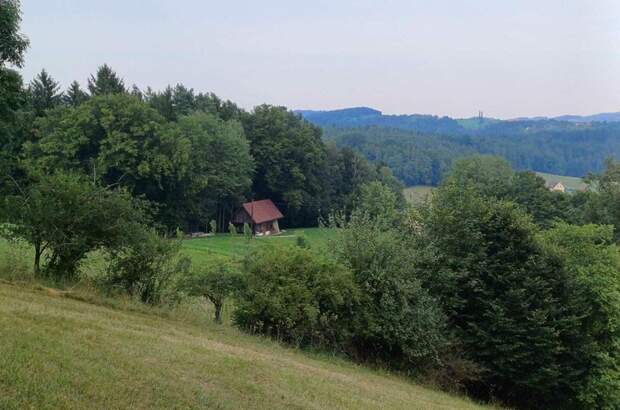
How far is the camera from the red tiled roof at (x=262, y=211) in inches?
2732

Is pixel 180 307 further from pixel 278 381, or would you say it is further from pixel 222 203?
pixel 222 203

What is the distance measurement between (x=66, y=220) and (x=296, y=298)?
696 cm

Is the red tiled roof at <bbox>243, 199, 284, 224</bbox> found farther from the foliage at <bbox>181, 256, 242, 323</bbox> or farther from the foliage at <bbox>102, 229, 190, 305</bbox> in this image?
the foliage at <bbox>102, 229, 190, 305</bbox>

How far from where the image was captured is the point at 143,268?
1566 cm

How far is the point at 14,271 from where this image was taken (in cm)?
1398

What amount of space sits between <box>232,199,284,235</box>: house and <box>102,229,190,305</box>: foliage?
171 feet

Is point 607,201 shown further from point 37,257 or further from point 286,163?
point 37,257

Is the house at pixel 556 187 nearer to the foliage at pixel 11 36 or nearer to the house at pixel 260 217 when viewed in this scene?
the house at pixel 260 217

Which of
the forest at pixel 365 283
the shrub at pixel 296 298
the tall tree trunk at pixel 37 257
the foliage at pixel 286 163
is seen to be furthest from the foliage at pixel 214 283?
the foliage at pixel 286 163

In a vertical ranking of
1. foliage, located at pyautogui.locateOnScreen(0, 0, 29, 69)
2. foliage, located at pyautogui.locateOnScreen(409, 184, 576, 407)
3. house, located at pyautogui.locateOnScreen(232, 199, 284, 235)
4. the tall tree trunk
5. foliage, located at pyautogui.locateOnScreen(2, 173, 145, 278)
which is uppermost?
foliage, located at pyautogui.locateOnScreen(0, 0, 29, 69)

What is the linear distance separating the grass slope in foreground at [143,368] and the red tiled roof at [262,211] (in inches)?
2177

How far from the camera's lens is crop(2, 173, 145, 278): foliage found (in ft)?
47.2

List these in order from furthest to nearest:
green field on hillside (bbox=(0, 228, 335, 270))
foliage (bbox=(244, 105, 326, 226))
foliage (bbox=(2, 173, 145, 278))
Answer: foliage (bbox=(244, 105, 326, 226))
green field on hillside (bbox=(0, 228, 335, 270))
foliage (bbox=(2, 173, 145, 278))

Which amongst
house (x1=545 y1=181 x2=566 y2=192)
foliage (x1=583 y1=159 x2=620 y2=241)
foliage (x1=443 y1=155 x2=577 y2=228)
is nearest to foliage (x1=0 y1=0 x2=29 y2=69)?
foliage (x1=443 y1=155 x2=577 y2=228)
